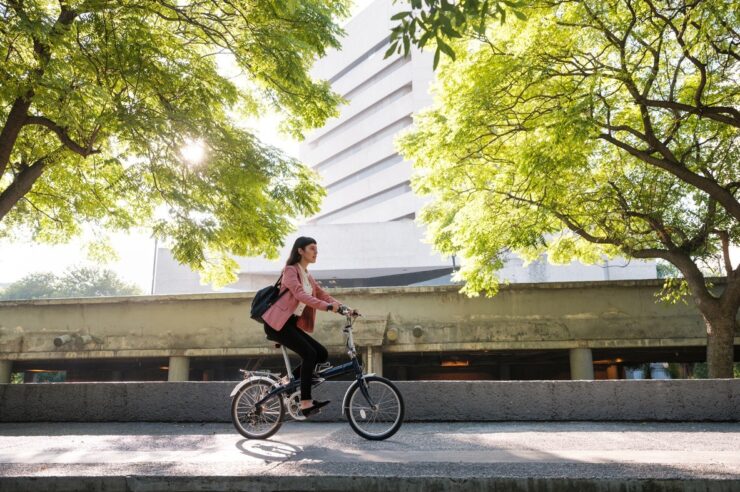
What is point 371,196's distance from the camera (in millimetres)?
60250

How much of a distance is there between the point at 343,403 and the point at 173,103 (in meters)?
7.16

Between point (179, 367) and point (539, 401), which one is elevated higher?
point (539, 401)

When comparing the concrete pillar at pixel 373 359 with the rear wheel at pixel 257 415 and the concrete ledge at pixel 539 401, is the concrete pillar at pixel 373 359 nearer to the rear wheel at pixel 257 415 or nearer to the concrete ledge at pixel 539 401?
the concrete ledge at pixel 539 401

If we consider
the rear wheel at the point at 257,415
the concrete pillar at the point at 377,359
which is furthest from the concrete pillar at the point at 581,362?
the rear wheel at the point at 257,415

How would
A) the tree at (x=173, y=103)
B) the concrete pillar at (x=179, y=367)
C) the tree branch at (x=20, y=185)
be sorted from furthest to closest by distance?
1. the concrete pillar at (x=179, y=367)
2. the tree branch at (x=20, y=185)
3. the tree at (x=173, y=103)

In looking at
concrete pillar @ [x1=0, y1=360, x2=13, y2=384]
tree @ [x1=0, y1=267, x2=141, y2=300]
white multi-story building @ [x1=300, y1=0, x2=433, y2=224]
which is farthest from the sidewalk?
tree @ [x1=0, y1=267, x2=141, y2=300]

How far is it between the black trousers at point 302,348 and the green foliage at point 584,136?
6.33 meters

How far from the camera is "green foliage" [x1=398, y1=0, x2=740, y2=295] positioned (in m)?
10.5

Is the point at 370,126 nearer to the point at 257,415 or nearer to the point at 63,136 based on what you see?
the point at 63,136

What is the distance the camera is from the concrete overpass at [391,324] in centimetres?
1973

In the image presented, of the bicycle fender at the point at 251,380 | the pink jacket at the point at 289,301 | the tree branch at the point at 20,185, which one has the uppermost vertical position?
the tree branch at the point at 20,185

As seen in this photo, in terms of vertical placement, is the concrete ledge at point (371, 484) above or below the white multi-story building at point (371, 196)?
below

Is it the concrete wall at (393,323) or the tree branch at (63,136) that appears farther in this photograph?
the concrete wall at (393,323)

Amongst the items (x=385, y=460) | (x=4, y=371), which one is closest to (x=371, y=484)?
(x=385, y=460)
